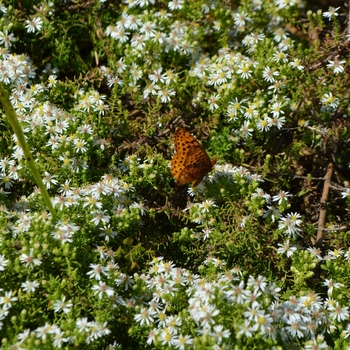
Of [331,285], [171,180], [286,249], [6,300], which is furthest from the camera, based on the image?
[171,180]

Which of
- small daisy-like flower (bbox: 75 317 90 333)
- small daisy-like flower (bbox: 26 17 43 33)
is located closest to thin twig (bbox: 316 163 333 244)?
small daisy-like flower (bbox: 75 317 90 333)

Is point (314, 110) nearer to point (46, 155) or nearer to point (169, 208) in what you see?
point (169, 208)

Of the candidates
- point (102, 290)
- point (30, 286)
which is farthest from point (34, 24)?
point (102, 290)

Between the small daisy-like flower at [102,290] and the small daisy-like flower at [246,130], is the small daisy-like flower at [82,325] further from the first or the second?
the small daisy-like flower at [246,130]

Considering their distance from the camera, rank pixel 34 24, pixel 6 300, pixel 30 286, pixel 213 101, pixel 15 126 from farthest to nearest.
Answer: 1. pixel 34 24
2. pixel 213 101
3. pixel 30 286
4. pixel 6 300
5. pixel 15 126

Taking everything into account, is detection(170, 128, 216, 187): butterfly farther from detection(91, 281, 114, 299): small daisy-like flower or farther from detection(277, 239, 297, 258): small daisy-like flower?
detection(91, 281, 114, 299): small daisy-like flower

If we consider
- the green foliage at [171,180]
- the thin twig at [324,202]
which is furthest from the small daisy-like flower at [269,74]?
the thin twig at [324,202]

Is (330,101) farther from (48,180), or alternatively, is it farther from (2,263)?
(2,263)

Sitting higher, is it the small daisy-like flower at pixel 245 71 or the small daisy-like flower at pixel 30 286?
the small daisy-like flower at pixel 245 71

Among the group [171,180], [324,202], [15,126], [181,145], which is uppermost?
[15,126]
